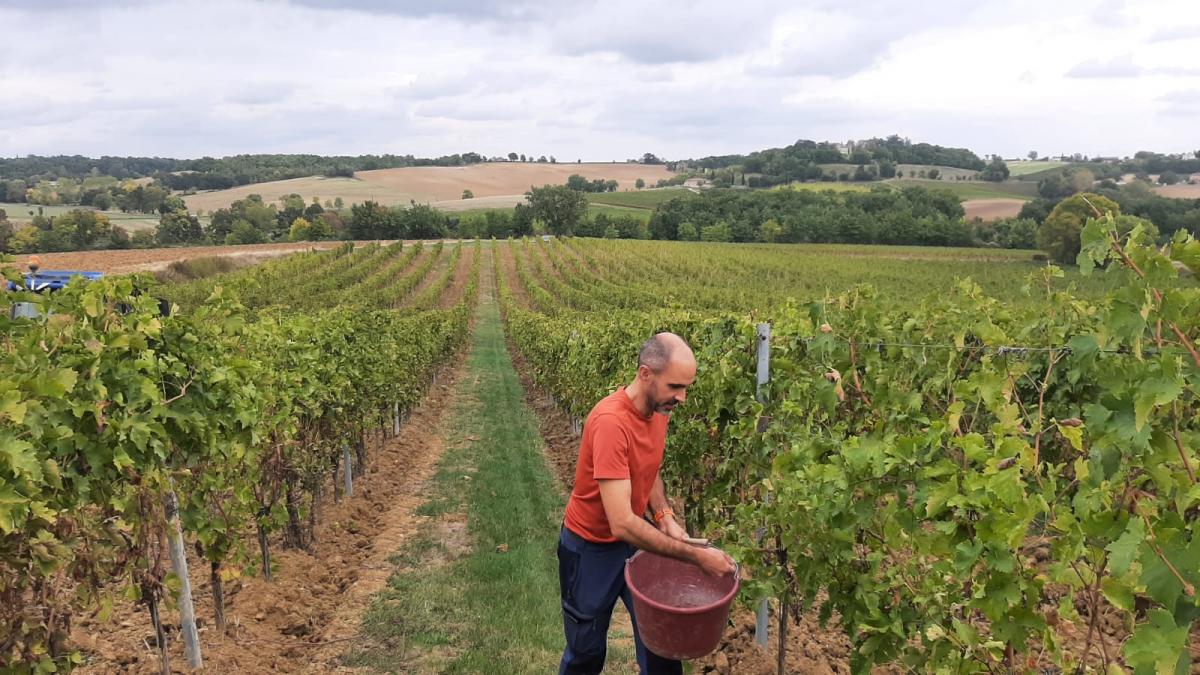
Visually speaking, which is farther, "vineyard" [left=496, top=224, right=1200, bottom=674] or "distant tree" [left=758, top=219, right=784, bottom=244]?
"distant tree" [left=758, top=219, right=784, bottom=244]

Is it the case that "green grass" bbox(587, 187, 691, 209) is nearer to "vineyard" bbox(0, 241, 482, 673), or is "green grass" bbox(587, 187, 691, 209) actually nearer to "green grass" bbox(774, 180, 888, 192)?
"green grass" bbox(774, 180, 888, 192)

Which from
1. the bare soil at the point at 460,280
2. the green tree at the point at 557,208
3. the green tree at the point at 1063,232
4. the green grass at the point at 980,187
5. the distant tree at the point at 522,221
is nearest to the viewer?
the bare soil at the point at 460,280

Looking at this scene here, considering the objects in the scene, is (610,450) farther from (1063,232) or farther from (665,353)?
(1063,232)

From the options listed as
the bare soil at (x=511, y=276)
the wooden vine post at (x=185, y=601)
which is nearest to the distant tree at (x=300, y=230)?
the bare soil at (x=511, y=276)

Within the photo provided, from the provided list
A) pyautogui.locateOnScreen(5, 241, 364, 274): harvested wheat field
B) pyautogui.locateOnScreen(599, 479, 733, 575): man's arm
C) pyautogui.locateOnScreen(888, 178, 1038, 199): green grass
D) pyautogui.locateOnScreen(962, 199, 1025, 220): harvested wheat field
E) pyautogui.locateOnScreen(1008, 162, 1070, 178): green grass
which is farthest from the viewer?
pyautogui.locateOnScreen(1008, 162, 1070, 178): green grass

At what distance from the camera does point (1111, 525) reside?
4.98 ft

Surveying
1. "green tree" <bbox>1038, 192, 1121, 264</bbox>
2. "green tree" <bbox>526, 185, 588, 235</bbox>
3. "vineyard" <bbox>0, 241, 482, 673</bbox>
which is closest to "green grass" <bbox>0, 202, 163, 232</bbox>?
"green tree" <bbox>526, 185, 588, 235</bbox>

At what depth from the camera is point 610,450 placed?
9.25ft

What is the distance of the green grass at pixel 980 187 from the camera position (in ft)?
306

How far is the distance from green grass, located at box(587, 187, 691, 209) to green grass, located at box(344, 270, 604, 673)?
103 meters

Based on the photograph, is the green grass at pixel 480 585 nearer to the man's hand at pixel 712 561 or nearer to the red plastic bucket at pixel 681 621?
the red plastic bucket at pixel 681 621

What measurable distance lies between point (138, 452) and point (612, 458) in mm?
2305

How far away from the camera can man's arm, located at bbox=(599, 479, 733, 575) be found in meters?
2.73

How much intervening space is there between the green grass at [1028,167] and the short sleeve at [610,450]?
135 metres
